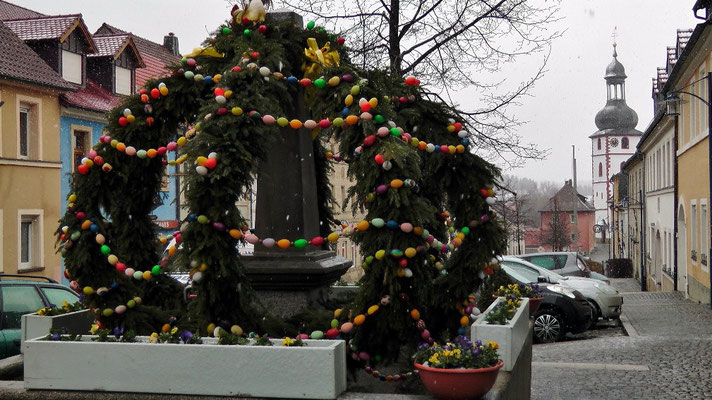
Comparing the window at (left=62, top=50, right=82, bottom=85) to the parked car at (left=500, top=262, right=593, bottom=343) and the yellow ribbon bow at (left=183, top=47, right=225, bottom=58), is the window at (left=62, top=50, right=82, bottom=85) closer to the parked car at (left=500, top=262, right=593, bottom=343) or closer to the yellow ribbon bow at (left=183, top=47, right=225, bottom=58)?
the parked car at (left=500, top=262, right=593, bottom=343)

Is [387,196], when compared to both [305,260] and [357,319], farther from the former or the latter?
[305,260]

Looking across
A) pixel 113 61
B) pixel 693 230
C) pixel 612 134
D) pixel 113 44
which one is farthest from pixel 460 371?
pixel 612 134

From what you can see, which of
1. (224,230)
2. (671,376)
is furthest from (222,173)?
(671,376)

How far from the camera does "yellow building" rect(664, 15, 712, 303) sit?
22.0 m

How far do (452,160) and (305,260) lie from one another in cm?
141

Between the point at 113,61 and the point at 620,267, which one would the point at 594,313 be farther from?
the point at 620,267

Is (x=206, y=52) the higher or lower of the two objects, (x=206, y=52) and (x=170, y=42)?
the lower

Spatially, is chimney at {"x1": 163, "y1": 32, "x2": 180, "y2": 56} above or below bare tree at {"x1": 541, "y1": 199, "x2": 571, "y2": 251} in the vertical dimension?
above

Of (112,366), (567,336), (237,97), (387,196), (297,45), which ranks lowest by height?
(567,336)

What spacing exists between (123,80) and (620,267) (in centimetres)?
2830

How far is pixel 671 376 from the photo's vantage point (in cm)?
1079

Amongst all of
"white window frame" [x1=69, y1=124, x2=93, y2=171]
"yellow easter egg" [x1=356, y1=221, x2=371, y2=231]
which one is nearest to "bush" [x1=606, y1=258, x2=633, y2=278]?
"white window frame" [x1=69, y1=124, x2=93, y2=171]

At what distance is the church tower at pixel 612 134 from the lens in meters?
100

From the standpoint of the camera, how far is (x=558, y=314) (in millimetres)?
15148
